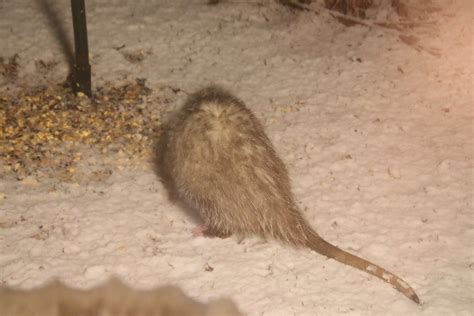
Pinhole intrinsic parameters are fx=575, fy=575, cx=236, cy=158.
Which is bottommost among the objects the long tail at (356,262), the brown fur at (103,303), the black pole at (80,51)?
the brown fur at (103,303)

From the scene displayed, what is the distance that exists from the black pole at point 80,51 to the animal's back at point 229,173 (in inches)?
38.2

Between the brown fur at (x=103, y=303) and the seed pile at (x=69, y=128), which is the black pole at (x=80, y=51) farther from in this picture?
the brown fur at (x=103, y=303)

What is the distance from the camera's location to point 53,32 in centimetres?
387

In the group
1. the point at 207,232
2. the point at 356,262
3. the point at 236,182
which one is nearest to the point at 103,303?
the point at 207,232

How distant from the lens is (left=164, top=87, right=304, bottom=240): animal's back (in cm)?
242

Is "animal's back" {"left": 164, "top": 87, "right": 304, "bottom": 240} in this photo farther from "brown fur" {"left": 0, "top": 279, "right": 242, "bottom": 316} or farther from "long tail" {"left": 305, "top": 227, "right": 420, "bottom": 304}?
"brown fur" {"left": 0, "top": 279, "right": 242, "bottom": 316}

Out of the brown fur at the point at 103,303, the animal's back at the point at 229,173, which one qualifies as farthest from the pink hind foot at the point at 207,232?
the brown fur at the point at 103,303

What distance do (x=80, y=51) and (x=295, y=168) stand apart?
4.50 feet

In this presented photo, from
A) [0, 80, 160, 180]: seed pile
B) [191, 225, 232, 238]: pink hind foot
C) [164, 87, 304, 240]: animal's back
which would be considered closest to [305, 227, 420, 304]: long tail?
[164, 87, 304, 240]: animal's back

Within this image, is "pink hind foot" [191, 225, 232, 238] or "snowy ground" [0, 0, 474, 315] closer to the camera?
"snowy ground" [0, 0, 474, 315]

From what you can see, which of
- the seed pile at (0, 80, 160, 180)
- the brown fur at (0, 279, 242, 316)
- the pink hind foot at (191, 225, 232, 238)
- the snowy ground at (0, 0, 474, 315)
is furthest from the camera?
the seed pile at (0, 80, 160, 180)

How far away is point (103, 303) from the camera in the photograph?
91.1 inches

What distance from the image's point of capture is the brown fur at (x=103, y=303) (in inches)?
89.6

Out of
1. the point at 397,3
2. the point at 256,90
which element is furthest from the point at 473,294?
the point at 397,3
